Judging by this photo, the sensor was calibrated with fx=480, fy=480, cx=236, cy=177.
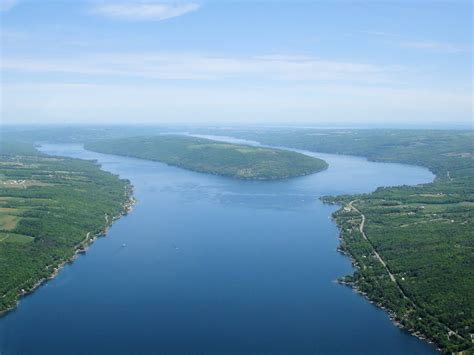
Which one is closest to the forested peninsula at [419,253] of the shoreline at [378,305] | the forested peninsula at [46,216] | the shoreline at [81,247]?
the shoreline at [378,305]

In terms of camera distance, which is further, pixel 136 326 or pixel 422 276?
pixel 422 276

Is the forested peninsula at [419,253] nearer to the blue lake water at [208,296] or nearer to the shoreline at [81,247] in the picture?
the blue lake water at [208,296]

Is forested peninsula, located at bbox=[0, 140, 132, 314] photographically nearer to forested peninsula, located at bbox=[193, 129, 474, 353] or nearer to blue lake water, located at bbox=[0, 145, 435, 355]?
blue lake water, located at bbox=[0, 145, 435, 355]

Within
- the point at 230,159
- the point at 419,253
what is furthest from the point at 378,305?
the point at 230,159

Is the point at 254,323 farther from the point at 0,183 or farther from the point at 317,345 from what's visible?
the point at 0,183

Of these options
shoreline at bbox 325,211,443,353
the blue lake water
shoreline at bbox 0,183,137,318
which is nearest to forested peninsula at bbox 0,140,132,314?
shoreline at bbox 0,183,137,318

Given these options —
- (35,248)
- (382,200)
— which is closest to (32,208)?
(35,248)
